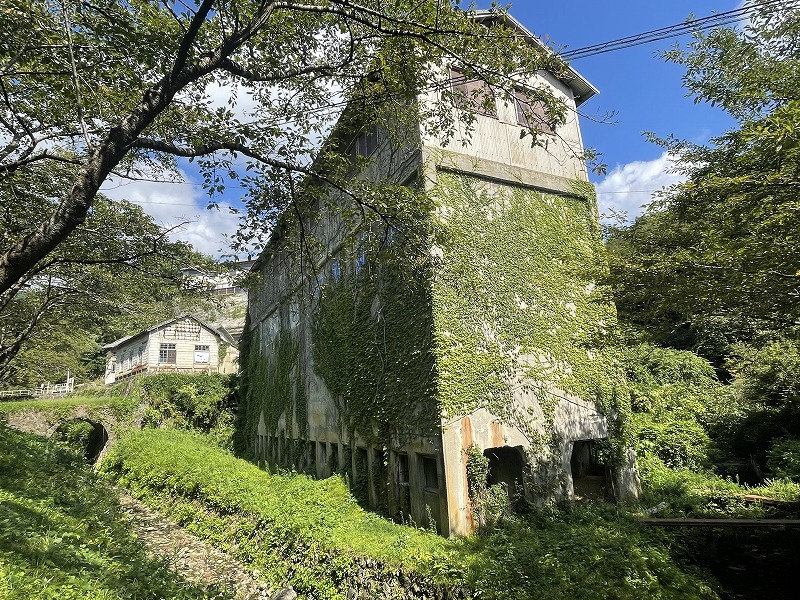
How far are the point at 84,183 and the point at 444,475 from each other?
691 centimetres

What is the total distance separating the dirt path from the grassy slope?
0.31m

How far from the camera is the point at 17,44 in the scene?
5.10 metres

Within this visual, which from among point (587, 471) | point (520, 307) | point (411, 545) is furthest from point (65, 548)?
point (587, 471)

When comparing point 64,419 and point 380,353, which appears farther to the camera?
point 64,419

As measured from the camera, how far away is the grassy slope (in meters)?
6.11

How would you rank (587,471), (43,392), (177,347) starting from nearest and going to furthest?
1. (587,471)
2. (43,392)
3. (177,347)

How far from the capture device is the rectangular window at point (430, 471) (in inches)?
358

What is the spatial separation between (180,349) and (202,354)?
60.2 inches

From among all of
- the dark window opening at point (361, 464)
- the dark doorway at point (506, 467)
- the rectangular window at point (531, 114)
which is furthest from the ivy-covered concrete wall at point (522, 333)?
the dark window opening at point (361, 464)

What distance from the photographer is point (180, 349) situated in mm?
32906

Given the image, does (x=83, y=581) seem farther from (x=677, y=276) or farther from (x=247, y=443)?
(x=247, y=443)

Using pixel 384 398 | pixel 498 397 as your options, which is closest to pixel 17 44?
pixel 384 398

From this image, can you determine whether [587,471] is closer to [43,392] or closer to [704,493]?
[704,493]

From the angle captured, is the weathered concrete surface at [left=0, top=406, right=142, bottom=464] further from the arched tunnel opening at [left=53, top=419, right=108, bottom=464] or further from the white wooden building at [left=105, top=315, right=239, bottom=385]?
the white wooden building at [left=105, top=315, right=239, bottom=385]
